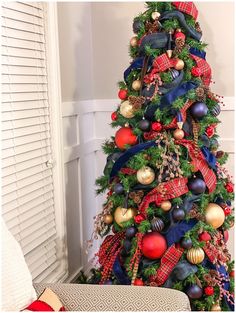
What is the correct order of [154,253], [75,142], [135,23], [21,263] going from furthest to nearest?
[75,142], [135,23], [154,253], [21,263]

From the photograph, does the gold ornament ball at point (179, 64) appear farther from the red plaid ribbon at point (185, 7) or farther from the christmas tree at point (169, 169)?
the red plaid ribbon at point (185, 7)

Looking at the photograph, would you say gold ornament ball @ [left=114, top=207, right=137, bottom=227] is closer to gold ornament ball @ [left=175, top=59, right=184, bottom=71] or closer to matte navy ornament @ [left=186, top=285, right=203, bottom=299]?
matte navy ornament @ [left=186, top=285, right=203, bottom=299]

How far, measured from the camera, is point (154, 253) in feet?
6.07

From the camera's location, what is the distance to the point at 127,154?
1.90m

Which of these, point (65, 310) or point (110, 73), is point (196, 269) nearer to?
point (65, 310)

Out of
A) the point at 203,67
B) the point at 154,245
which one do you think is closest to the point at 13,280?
the point at 154,245

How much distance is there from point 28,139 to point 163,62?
25.5 inches

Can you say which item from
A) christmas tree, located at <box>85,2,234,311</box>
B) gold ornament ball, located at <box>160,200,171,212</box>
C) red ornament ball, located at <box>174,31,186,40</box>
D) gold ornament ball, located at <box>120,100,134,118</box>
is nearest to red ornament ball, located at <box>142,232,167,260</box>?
christmas tree, located at <box>85,2,234,311</box>

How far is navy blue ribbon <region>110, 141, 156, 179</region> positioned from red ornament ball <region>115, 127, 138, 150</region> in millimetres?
48

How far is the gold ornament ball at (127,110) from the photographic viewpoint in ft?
6.31

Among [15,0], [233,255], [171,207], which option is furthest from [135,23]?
[233,255]

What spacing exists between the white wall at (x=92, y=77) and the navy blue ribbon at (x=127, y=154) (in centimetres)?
59

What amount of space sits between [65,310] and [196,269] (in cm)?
72

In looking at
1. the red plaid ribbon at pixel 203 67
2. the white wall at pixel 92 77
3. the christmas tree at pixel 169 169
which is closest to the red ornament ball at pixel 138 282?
the christmas tree at pixel 169 169
